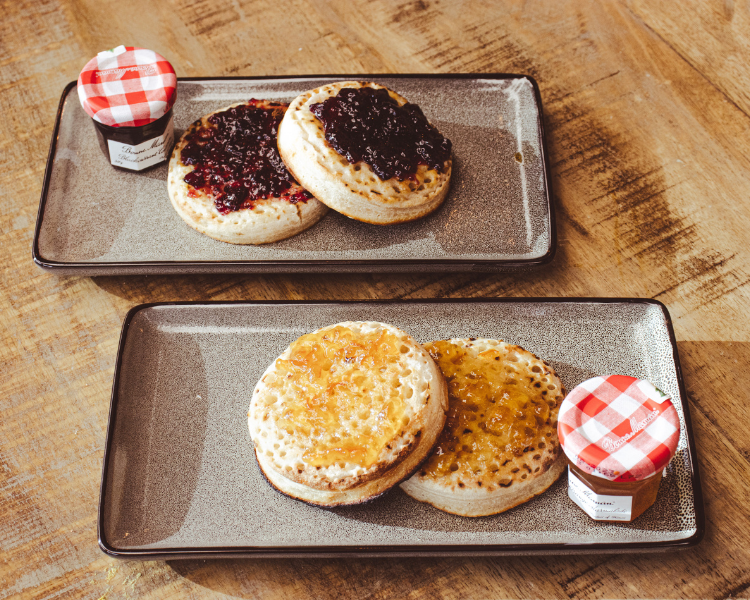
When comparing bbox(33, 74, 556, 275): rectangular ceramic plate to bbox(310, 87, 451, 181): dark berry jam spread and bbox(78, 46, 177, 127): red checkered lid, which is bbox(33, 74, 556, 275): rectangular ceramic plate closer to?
bbox(310, 87, 451, 181): dark berry jam spread

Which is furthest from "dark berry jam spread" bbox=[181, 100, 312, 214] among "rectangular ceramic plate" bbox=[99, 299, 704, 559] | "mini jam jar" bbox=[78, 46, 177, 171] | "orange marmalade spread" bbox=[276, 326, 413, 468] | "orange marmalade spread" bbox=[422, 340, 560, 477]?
"orange marmalade spread" bbox=[422, 340, 560, 477]

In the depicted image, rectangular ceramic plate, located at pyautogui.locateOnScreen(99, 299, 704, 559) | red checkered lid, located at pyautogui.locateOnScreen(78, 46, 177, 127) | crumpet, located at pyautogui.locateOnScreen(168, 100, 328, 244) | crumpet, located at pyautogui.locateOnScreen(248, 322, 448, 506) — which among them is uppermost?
red checkered lid, located at pyautogui.locateOnScreen(78, 46, 177, 127)

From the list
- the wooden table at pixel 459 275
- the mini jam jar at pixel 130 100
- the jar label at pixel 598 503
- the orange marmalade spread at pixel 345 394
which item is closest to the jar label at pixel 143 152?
the mini jam jar at pixel 130 100

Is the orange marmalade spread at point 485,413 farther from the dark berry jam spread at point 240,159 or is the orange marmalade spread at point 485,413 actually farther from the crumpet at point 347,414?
the dark berry jam spread at point 240,159

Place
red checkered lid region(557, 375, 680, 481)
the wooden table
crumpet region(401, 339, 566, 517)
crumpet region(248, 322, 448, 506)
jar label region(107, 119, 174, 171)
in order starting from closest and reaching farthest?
1. red checkered lid region(557, 375, 680, 481)
2. crumpet region(248, 322, 448, 506)
3. crumpet region(401, 339, 566, 517)
4. the wooden table
5. jar label region(107, 119, 174, 171)

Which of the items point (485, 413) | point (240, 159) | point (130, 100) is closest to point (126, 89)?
point (130, 100)
